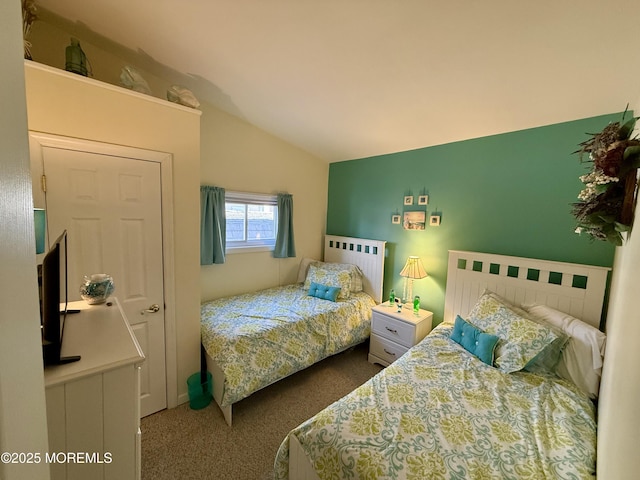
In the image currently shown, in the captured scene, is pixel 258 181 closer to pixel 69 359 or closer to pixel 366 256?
pixel 366 256

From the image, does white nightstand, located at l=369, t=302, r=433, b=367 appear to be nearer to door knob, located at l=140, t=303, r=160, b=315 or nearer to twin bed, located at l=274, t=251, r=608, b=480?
twin bed, located at l=274, t=251, r=608, b=480

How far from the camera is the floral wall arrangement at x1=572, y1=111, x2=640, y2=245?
1.04m

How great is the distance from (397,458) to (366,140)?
2750mm

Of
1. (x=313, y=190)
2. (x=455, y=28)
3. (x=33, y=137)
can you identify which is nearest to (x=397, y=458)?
(x=455, y=28)

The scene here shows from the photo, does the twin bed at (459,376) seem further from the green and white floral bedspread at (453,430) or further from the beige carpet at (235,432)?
the beige carpet at (235,432)

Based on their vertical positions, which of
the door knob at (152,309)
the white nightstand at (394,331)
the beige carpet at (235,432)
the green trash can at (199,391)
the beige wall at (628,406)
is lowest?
the beige carpet at (235,432)

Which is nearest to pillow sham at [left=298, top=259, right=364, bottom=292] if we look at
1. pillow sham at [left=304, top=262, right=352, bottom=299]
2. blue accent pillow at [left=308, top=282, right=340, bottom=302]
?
pillow sham at [left=304, top=262, right=352, bottom=299]

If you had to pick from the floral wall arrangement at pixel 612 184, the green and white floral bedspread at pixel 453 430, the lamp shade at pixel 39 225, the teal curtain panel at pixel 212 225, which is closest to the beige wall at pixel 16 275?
the lamp shade at pixel 39 225

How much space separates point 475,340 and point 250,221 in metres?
2.69

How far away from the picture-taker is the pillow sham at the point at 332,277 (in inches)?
124

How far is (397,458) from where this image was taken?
1.12 meters

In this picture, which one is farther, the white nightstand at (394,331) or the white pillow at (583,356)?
the white nightstand at (394,331)

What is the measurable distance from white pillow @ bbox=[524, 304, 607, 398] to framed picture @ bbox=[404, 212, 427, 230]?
142 cm

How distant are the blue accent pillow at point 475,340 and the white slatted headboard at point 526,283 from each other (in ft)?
1.38
